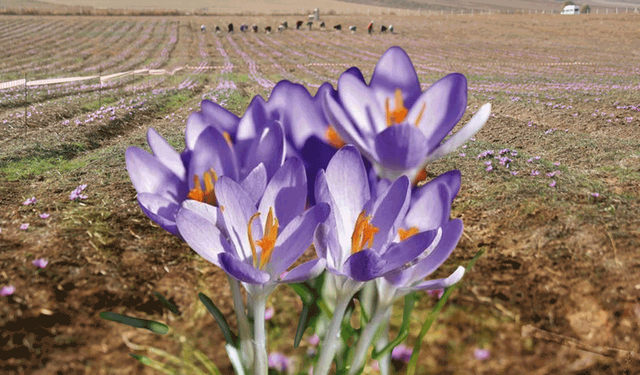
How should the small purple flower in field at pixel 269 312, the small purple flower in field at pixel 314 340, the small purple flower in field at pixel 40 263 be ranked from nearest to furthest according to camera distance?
1. the small purple flower in field at pixel 314 340
2. the small purple flower in field at pixel 269 312
3. the small purple flower in field at pixel 40 263

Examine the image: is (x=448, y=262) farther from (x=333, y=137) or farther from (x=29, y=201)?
(x=29, y=201)

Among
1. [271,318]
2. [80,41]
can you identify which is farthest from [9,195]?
[80,41]

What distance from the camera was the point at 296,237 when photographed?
2.41 ft

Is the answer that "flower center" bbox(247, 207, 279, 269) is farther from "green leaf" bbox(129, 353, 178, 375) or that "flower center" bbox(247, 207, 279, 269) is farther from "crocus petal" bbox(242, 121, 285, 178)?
"green leaf" bbox(129, 353, 178, 375)

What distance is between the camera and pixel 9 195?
12.3 ft

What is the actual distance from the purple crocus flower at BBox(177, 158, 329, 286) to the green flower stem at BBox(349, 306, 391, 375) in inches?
7.9

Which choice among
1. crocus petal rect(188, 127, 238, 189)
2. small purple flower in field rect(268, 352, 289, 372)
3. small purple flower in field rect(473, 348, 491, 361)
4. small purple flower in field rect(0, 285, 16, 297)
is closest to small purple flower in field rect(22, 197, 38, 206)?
small purple flower in field rect(0, 285, 16, 297)

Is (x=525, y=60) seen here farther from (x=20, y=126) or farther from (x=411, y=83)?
(x=411, y=83)

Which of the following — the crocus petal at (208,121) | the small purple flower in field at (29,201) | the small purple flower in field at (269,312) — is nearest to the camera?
the crocus petal at (208,121)

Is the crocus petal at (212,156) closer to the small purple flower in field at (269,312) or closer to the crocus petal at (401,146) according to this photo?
the crocus petal at (401,146)

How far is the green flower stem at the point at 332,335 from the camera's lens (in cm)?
81

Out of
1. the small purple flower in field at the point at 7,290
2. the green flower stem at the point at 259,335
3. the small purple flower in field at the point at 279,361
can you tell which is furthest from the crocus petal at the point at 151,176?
the small purple flower in field at the point at 7,290

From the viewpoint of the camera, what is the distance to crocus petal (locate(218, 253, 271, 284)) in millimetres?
681

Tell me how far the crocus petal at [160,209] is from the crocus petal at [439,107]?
0.41 meters
